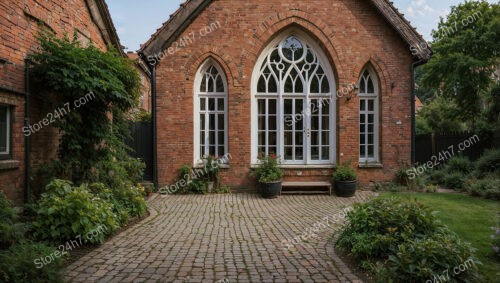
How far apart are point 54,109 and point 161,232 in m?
3.35

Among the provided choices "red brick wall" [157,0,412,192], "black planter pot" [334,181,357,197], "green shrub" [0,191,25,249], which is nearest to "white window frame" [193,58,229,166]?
"red brick wall" [157,0,412,192]

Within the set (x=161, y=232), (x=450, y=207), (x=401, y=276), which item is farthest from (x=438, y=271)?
(x=450, y=207)

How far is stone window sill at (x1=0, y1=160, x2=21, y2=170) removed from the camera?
5.83 m

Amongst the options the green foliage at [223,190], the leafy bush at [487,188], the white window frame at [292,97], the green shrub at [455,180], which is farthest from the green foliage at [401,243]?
the green shrub at [455,180]

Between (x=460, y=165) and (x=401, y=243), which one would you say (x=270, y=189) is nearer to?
(x=401, y=243)

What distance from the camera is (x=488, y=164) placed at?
12.4 meters

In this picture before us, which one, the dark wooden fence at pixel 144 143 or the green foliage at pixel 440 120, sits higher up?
the green foliage at pixel 440 120

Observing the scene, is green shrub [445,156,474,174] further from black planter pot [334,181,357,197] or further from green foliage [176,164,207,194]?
green foliage [176,164,207,194]

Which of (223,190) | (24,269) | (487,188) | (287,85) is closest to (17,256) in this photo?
(24,269)

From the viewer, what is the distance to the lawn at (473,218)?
4.93m

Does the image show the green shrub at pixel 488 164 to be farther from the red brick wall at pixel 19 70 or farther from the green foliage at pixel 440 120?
the red brick wall at pixel 19 70

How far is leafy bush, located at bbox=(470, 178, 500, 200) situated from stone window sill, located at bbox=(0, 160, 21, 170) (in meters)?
12.0

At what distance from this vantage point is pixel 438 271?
149 inches

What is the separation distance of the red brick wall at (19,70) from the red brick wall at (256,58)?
4.49 metres
